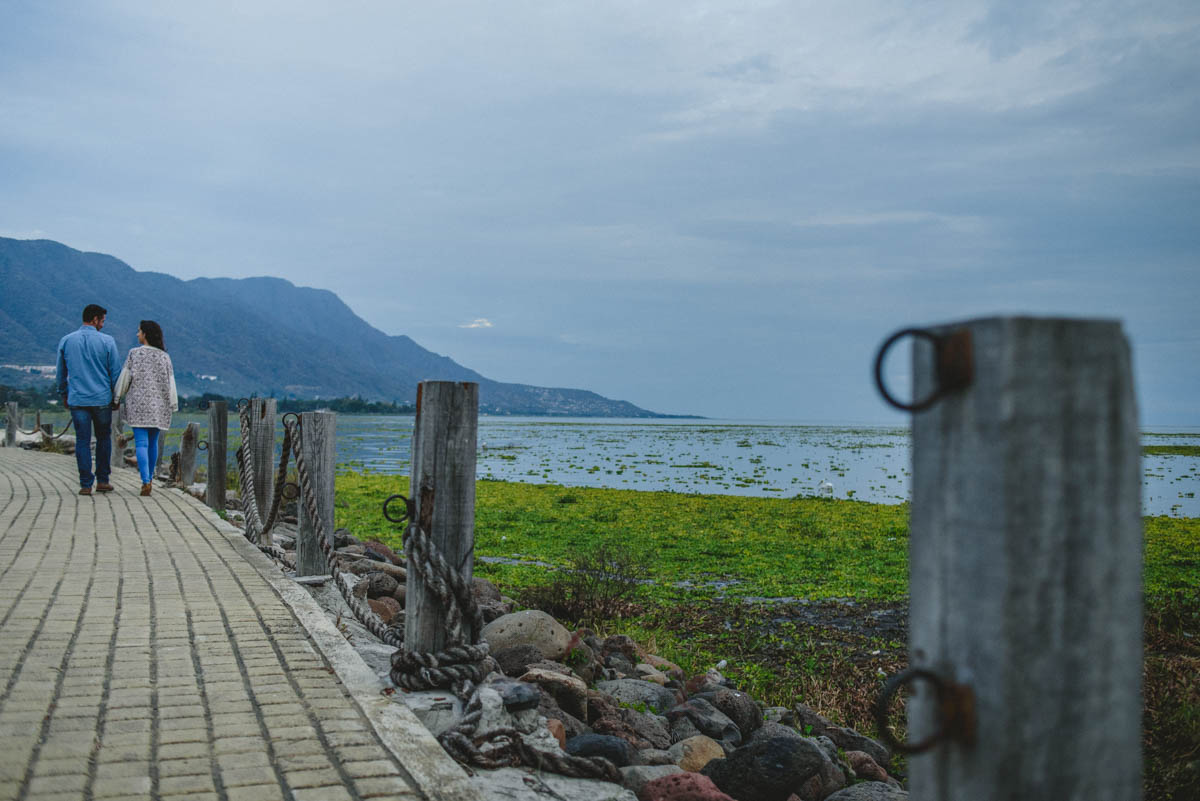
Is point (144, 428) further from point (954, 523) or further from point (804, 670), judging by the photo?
point (954, 523)

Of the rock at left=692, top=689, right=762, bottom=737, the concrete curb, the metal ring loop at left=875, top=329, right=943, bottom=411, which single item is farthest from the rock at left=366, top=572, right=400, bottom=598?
the metal ring loop at left=875, top=329, right=943, bottom=411

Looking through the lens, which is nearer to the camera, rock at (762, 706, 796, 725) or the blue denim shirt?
rock at (762, 706, 796, 725)

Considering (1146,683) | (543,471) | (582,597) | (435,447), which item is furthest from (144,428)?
(543,471)

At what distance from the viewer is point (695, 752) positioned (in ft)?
15.0

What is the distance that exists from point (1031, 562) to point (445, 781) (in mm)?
2292

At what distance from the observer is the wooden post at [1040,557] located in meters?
1.32

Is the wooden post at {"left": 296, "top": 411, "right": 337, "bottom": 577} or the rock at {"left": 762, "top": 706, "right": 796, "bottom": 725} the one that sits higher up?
the wooden post at {"left": 296, "top": 411, "right": 337, "bottom": 577}

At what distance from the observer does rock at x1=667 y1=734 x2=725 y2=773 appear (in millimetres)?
4465

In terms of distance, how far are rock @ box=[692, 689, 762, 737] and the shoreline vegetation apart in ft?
3.86

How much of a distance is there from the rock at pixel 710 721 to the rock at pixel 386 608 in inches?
95.9

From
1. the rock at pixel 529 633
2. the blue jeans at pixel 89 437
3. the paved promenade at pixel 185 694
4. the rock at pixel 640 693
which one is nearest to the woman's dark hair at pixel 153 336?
the blue jeans at pixel 89 437

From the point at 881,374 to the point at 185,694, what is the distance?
135 inches

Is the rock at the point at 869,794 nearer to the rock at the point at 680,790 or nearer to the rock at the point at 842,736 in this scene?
the rock at the point at 842,736

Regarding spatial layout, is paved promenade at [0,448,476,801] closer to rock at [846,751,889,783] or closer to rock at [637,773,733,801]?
rock at [637,773,733,801]
